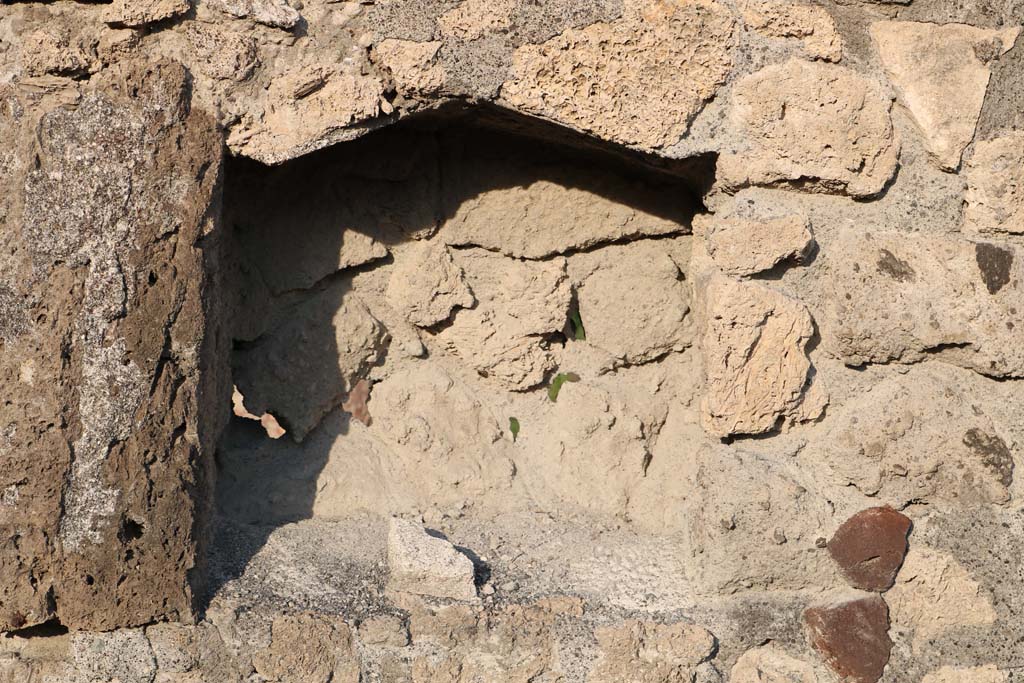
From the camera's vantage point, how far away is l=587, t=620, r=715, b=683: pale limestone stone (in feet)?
6.12

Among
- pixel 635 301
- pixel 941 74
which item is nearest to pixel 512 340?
pixel 635 301

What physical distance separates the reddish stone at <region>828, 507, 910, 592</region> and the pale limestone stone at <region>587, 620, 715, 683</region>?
285 millimetres

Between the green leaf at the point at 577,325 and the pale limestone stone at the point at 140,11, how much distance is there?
946 millimetres

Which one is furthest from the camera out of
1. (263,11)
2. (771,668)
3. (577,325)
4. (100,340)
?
(577,325)

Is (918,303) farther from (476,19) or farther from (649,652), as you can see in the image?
(476,19)

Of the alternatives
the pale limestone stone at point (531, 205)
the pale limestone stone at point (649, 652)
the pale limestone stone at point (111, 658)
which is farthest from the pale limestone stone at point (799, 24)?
the pale limestone stone at point (111, 658)

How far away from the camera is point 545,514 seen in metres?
2.13

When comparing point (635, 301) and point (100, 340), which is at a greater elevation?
point (635, 301)

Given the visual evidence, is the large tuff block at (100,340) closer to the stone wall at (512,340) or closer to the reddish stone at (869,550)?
→ the stone wall at (512,340)

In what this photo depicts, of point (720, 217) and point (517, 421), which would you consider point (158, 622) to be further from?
point (720, 217)

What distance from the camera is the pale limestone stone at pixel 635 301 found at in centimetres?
220

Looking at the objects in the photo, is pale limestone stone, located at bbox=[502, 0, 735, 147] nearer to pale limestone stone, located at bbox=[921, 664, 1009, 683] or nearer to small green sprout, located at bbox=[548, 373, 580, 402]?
small green sprout, located at bbox=[548, 373, 580, 402]

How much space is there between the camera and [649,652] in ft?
6.17

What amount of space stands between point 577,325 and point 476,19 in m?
0.67
